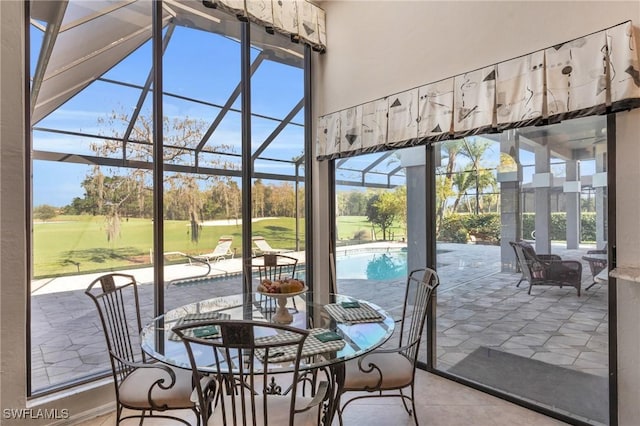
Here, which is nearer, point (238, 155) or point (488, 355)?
point (488, 355)

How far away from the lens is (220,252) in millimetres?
3139

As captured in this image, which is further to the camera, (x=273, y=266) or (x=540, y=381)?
(x=273, y=266)

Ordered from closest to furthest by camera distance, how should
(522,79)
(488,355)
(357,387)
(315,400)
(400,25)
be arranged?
(315,400) → (357,387) → (522,79) → (488,355) → (400,25)

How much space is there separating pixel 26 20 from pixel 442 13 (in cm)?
298

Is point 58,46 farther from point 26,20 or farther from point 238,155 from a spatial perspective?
point 238,155

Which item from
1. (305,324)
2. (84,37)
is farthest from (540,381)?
(84,37)

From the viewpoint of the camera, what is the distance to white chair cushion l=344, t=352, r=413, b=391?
188 cm

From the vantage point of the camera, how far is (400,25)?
121 inches

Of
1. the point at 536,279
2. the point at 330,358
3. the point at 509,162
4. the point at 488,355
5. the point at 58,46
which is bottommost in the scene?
the point at 488,355

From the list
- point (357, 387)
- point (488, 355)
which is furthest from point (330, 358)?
point (488, 355)

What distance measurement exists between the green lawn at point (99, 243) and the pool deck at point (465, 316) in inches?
3.6

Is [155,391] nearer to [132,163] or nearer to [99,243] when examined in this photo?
[99,243]

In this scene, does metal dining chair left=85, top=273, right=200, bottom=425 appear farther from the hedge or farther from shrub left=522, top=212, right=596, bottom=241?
shrub left=522, top=212, right=596, bottom=241

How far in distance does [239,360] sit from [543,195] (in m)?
2.29
